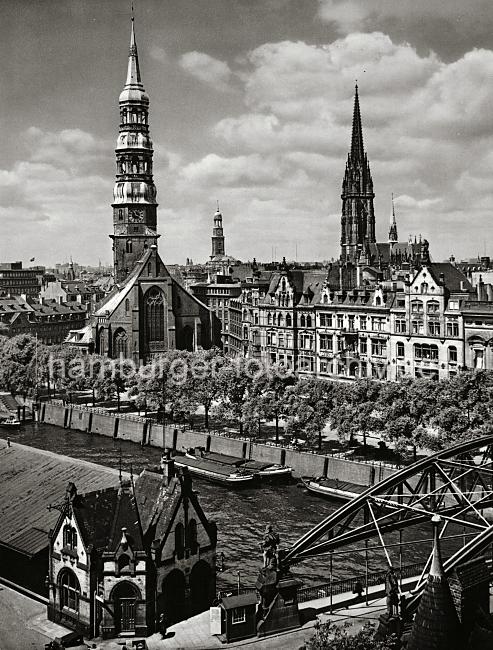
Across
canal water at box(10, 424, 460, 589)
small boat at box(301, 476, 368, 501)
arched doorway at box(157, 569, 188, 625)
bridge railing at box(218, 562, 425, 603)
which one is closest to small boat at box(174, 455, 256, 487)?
canal water at box(10, 424, 460, 589)

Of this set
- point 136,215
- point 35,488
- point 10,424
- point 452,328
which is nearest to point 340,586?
point 35,488

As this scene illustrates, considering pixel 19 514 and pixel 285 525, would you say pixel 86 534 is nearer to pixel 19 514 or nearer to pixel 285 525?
pixel 19 514

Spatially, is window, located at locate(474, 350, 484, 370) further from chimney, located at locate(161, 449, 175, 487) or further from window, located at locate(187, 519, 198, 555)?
window, located at locate(187, 519, 198, 555)

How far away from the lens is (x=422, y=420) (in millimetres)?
75688

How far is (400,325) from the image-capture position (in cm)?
10712

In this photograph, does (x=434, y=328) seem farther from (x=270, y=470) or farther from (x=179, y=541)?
(x=179, y=541)

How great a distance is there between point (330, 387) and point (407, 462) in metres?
15.4

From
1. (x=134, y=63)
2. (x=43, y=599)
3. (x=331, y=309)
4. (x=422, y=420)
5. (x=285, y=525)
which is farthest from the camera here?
(x=134, y=63)

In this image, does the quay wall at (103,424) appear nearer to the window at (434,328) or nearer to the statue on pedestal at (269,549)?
the window at (434,328)

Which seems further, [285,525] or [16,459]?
[285,525]

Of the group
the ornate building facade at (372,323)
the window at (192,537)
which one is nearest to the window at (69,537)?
the window at (192,537)

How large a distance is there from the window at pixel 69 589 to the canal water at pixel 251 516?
1119 cm

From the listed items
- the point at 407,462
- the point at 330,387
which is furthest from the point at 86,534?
the point at 330,387

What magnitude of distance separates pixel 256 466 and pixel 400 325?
114ft
